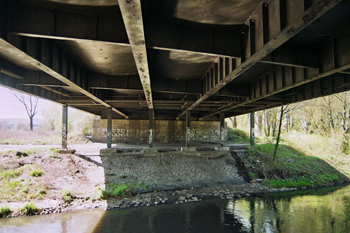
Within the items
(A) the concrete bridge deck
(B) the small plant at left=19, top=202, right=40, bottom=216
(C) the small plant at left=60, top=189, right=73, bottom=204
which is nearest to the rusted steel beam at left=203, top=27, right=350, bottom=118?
(A) the concrete bridge deck

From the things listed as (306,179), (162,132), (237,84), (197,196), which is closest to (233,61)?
(237,84)

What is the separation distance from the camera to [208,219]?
11.8 metres

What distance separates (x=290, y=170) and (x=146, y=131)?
60.3 feet

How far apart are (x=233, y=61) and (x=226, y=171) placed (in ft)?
49.0

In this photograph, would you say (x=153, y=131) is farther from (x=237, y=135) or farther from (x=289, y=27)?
(x=289, y=27)

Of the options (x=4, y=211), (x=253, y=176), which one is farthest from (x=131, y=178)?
(x=253, y=176)

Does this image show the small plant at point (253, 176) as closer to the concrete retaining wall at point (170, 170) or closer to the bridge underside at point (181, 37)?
the concrete retaining wall at point (170, 170)

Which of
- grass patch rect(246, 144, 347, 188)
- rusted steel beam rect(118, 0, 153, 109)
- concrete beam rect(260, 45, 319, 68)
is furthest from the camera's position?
grass patch rect(246, 144, 347, 188)

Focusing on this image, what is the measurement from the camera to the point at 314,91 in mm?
12656

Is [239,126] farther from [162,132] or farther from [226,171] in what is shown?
[226,171]

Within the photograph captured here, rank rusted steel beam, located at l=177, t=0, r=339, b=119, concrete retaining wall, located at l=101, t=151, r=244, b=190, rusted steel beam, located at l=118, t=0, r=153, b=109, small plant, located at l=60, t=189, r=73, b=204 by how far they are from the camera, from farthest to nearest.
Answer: concrete retaining wall, located at l=101, t=151, r=244, b=190 → small plant, located at l=60, t=189, r=73, b=204 → rusted steel beam, located at l=118, t=0, r=153, b=109 → rusted steel beam, located at l=177, t=0, r=339, b=119

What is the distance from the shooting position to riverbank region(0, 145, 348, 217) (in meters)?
13.9

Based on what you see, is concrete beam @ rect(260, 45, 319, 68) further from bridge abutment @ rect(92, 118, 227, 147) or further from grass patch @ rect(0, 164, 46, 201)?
bridge abutment @ rect(92, 118, 227, 147)

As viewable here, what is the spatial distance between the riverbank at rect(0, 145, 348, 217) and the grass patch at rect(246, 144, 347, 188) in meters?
0.09
